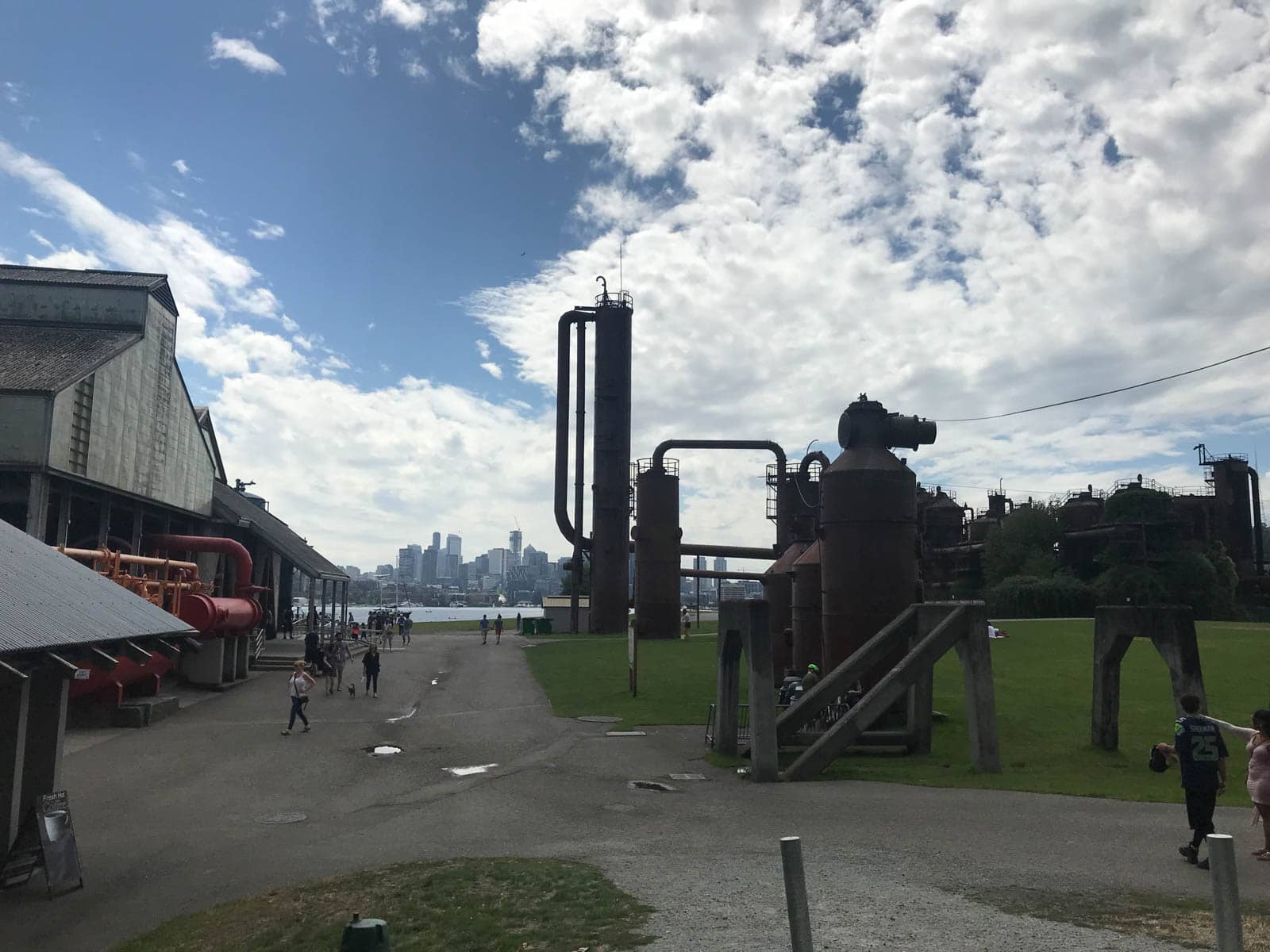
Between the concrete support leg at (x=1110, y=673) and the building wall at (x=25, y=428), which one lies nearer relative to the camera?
the concrete support leg at (x=1110, y=673)

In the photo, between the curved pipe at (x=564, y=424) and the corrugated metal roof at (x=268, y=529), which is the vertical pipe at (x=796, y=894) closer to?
the corrugated metal roof at (x=268, y=529)

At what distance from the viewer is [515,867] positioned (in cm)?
926

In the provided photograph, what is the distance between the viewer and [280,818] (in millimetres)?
12492

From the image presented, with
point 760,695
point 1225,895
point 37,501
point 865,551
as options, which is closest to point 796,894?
point 1225,895

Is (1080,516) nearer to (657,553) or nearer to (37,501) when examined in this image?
(657,553)

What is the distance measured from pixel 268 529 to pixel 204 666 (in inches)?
699

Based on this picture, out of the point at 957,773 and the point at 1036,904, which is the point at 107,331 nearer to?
the point at 957,773

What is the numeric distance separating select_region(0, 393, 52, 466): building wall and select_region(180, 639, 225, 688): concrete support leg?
6.92 m

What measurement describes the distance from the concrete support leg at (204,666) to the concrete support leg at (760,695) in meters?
18.3

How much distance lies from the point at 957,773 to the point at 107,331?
32.3 metres

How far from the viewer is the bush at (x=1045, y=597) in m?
55.3

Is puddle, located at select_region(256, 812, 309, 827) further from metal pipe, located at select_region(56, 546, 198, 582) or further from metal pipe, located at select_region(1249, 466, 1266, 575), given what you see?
metal pipe, located at select_region(1249, 466, 1266, 575)

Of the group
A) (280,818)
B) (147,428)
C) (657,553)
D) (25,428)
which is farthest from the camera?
(657,553)

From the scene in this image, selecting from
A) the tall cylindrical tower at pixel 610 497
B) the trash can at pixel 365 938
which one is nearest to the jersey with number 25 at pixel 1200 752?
the trash can at pixel 365 938
